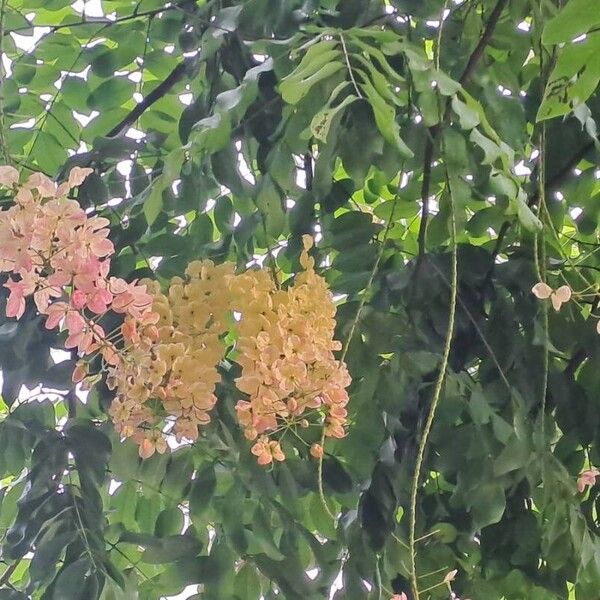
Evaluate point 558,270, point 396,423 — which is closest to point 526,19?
point 558,270

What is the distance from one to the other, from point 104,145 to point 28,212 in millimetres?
194

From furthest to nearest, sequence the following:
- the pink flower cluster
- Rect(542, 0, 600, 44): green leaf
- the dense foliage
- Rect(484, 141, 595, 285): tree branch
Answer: Rect(484, 141, 595, 285): tree branch
the dense foliage
the pink flower cluster
Rect(542, 0, 600, 44): green leaf

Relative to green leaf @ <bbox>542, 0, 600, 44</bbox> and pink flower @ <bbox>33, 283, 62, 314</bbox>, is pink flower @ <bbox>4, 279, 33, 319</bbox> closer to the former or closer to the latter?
pink flower @ <bbox>33, 283, 62, 314</bbox>

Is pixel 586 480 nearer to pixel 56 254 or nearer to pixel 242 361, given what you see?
pixel 242 361

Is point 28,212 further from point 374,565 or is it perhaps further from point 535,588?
point 535,588

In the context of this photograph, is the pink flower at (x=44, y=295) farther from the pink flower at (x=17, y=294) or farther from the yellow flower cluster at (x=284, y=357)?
the yellow flower cluster at (x=284, y=357)

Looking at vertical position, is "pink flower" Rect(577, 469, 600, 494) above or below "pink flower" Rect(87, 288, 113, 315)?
below

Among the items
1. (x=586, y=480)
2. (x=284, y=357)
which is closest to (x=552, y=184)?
(x=586, y=480)

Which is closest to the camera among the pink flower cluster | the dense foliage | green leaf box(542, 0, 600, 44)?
green leaf box(542, 0, 600, 44)

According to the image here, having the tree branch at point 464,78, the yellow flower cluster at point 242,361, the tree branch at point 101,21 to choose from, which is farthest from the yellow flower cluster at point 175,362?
the tree branch at point 101,21

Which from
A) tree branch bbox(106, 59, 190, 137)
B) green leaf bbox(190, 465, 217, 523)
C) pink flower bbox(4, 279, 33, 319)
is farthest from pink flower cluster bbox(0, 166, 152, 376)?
tree branch bbox(106, 59, 190, 137)

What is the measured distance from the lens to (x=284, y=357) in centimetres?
57

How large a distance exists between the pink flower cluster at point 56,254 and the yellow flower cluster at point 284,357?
0.08 meters

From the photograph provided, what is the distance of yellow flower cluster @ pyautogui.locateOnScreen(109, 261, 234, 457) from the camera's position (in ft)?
1.87
